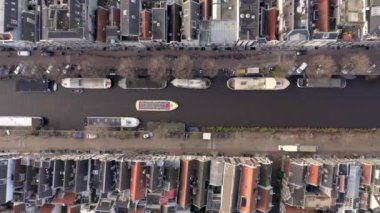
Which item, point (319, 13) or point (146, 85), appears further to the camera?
point (146, 85)

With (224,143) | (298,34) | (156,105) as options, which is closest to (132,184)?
(156,105)

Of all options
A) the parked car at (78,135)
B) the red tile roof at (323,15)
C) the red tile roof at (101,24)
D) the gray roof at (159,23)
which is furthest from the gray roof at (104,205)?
the red tile roof at (323,15)

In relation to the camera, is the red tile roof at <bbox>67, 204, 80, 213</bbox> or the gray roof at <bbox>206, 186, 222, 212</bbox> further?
the red tile roof at <bbox>67, 204, 80, 213</bbox>

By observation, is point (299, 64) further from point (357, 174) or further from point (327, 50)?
point (357, 174)

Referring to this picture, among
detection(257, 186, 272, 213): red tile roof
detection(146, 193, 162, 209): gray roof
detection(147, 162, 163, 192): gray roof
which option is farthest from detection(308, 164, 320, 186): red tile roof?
detection(146, 193, 162, 209): gray roof

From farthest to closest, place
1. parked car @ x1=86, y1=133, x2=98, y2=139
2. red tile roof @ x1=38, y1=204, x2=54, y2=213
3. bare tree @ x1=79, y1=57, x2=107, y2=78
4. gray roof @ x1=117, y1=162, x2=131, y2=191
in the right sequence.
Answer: parked car @ x1=86, y1=133, x2=98, y2=139
bare tree @ x1=79, y1=57, x2=107, y2=78
red tile roof @ x1=38, y1=204, x2=54, y2=213
gray roof @ x1=117, y1=162, x2=131, y2=191

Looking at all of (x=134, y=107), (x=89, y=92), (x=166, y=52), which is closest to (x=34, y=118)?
(x=89, y=92)

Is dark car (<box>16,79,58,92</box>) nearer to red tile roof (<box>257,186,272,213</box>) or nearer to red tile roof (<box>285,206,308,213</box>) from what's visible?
red tile roof (<box>257,186,272,213</box>)

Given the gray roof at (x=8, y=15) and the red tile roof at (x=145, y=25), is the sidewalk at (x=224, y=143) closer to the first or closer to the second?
the red tile roof at (x=145, y=25)
